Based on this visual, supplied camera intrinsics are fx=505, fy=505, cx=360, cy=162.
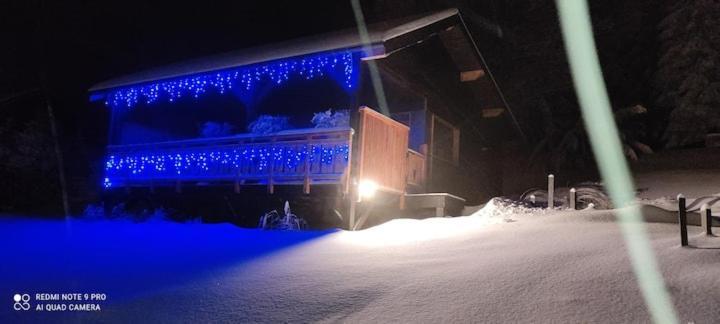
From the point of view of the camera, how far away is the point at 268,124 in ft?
43.2

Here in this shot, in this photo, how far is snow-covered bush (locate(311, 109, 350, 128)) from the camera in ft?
41.2

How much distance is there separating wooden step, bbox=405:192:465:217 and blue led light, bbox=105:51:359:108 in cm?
313

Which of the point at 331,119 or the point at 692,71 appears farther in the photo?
the point at 692,71

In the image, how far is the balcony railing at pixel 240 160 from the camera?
11.0 meters

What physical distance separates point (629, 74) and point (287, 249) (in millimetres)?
21426

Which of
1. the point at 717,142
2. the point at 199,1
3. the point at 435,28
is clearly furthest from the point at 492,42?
the point at 199,1

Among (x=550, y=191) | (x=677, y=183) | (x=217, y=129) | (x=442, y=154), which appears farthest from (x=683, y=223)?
(x=677, y=183)

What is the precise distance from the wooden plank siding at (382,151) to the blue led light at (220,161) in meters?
0.44

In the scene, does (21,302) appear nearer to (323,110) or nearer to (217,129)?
(323,110)

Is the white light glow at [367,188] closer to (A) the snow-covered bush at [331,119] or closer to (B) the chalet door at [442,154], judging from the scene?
(A) the snow-covered bush at [331,119]

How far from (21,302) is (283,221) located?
5.97 m

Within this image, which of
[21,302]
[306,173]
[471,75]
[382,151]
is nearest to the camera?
[21,302]

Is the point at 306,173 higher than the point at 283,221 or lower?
higher

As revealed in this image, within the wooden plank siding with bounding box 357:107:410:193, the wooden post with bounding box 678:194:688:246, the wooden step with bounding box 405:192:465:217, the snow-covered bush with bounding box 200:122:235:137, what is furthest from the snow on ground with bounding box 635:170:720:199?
→ the snow-covered bush with bounding box 200:122:235:137
